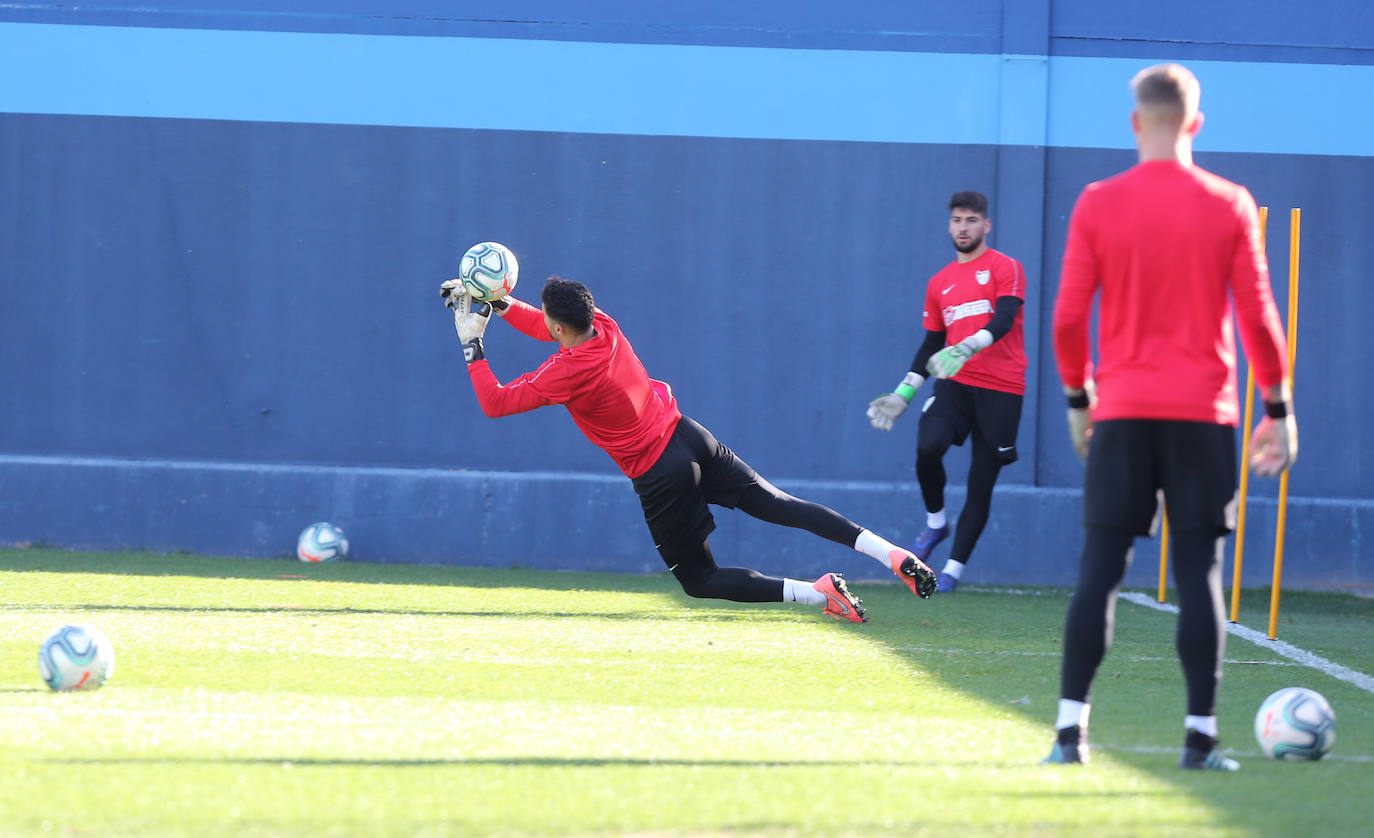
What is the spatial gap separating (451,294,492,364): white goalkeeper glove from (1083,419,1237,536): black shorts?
3421mm

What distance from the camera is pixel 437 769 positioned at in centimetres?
375

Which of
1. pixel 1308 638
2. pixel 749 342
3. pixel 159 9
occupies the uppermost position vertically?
pixel 159 9

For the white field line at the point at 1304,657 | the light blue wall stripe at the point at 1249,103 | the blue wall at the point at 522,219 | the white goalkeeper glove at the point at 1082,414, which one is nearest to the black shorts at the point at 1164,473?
the white goalkeeper glove at the point at 1082,414

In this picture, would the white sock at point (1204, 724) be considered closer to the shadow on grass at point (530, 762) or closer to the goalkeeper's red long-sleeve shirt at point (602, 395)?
the shadow on grass at point (530, 762)

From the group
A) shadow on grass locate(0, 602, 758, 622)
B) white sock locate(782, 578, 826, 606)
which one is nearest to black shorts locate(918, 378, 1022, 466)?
shadow on grass locate(0, 602, 758, 622)

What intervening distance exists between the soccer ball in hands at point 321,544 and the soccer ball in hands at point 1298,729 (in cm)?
687

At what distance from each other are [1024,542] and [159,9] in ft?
23.7

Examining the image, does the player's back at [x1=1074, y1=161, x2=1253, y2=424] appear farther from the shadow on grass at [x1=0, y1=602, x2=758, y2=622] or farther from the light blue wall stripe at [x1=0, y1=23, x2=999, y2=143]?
the light blue wall stripe at [x1=0, y1=23, x2=999, y2=143]

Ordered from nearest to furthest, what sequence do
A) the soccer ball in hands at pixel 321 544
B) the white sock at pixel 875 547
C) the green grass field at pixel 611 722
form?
the green grass field at pixel 611 722 < the white sock at pixel 875 547 < the soccer ball in hands at pixel 321 544

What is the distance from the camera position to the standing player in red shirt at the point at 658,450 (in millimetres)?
6430

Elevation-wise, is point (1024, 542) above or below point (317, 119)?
below

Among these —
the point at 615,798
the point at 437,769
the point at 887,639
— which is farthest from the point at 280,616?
the point at 615,798

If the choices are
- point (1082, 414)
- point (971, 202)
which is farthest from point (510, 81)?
point (1082, 414)

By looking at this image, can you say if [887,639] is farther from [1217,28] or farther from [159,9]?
[159,9]
